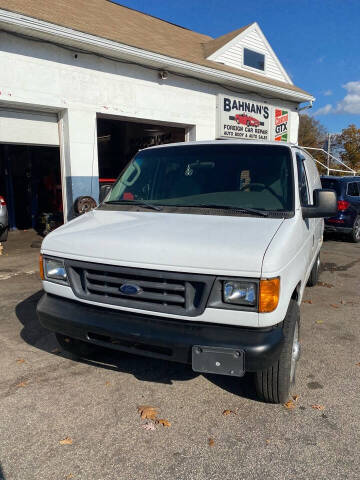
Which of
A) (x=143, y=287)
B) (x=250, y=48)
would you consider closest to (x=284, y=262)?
(x=143, y=287)

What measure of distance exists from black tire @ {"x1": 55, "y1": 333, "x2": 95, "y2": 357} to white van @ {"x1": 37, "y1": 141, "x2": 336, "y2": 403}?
0.01 meters

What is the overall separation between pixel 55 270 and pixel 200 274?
1245mm

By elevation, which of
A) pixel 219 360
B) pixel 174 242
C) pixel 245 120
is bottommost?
pixel 219 360

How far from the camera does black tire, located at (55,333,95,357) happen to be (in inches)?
133

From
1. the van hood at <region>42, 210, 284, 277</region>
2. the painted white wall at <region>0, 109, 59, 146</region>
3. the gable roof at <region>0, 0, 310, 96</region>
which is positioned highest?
the gable roof at <region>0, 0, 310, 96</region>

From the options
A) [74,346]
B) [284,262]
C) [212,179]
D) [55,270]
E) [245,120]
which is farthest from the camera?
[245,120]

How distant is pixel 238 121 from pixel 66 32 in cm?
660

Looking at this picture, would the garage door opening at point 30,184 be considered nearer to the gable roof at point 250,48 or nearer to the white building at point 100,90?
the white building at point 100,90

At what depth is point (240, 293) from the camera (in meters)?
2.40

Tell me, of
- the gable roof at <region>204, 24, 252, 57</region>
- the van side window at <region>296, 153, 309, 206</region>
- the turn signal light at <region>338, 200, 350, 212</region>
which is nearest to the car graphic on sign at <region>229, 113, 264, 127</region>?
the gable roof at <region>204, 24, 252, 57</region>

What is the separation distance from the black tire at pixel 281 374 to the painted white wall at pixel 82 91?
750cm

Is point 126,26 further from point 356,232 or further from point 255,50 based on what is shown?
point 356,232

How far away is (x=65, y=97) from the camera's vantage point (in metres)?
8.66

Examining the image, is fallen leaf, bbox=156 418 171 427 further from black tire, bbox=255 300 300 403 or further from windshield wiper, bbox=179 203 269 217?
windshield wiper, bbox=179 203 269 217
